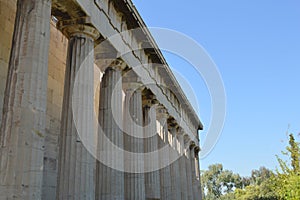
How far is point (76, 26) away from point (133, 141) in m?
15.5

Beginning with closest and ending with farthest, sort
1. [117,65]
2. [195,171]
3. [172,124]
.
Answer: [117,65], [172,124], [195,171]

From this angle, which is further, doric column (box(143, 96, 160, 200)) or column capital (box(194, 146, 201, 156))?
column capital (box(194, 146, 201, 156))

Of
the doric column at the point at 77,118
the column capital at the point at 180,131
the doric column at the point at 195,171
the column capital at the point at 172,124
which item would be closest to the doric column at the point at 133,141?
the doric column at the point at 77,118

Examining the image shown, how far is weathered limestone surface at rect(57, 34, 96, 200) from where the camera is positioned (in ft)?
76.6

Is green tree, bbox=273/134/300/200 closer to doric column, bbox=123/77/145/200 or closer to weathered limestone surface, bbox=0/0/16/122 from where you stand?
doric column, bbox=123/77/145/200

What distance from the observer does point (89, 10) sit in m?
27.4

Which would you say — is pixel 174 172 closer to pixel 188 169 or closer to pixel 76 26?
pixel 188 169

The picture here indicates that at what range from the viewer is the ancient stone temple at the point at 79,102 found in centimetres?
1819

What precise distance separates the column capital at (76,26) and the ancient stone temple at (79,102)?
0.08 m

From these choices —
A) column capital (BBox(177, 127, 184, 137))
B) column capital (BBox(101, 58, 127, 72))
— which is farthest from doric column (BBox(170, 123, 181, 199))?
column capital (BBox(101, 58, 127, 72))

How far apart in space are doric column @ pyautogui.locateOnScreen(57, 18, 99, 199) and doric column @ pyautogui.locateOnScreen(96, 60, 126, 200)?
14.9ft

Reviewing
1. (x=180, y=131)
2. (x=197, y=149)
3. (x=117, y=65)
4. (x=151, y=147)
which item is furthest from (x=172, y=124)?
(x=117, y=65)

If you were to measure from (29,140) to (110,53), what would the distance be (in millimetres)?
17024

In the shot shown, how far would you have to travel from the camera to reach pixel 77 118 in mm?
24672
